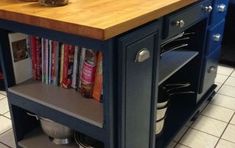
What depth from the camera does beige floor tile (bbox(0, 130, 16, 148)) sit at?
1579 millimetres

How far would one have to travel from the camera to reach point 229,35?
8.54 feet

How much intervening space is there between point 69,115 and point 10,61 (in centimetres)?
36

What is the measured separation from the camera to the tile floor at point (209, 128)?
5.26 feet

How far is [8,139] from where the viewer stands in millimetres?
1620

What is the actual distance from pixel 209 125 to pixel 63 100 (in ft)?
3.43

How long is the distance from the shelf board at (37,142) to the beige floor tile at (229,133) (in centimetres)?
90

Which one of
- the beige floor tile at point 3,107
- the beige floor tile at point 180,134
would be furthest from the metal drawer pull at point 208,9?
the beige floor tile at point 3,107

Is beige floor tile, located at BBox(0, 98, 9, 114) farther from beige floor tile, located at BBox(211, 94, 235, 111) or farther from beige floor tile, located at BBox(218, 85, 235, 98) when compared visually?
beige floor tile, located at BBox(218, 85, 235, 98)

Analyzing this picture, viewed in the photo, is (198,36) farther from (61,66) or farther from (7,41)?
(7,41)

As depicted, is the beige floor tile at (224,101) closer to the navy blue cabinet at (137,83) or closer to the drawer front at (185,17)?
the drawer front at (185,17)

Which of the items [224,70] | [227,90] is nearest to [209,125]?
[227,90]

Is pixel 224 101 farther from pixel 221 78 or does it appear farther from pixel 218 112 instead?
pixel 221 78

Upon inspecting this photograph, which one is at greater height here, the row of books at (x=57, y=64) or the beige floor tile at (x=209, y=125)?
the row of books at (x=57, y=64)

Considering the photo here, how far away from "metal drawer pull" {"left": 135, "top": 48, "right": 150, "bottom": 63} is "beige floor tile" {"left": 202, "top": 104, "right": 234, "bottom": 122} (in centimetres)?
110
